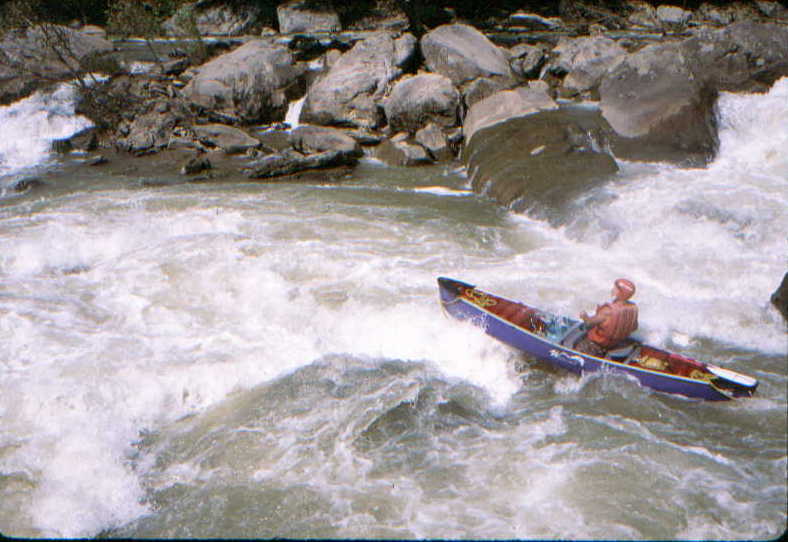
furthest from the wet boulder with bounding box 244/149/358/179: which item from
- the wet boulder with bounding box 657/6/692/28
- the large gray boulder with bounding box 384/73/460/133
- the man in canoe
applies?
the wet boulder with bounding box 657/6/692/28

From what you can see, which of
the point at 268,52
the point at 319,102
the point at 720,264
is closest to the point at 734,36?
the point at 720,264

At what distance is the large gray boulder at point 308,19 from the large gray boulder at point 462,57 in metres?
9.10

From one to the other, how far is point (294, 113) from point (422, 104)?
11.3ft

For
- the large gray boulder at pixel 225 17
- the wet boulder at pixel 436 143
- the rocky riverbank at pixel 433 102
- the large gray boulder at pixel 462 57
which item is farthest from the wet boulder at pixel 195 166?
the large gray boulder at pixel 225 17

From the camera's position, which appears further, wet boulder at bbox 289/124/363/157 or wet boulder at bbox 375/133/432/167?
wet boulder at bbox 289/124/363/157

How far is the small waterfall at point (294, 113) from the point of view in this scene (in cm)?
1479

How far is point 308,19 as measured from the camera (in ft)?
76.0

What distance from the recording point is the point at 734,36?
12.1m

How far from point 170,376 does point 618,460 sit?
3.71 metres

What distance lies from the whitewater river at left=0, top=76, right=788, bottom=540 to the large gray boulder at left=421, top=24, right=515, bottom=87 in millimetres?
4761

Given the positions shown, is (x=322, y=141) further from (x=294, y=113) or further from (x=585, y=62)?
(x=585, y=62)

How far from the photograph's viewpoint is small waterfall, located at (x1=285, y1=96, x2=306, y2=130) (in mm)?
14788

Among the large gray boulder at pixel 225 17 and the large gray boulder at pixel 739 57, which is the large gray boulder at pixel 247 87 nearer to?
the large gray boulder at pixel 739 57

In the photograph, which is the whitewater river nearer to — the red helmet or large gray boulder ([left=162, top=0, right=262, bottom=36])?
the red helmet
